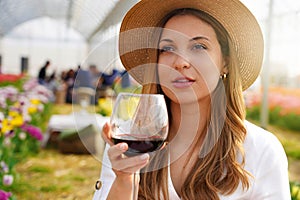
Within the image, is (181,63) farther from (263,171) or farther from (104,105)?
(104,105)

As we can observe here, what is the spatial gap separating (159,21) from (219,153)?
45cm

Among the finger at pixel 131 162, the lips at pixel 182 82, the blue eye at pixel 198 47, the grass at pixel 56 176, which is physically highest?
the blue eye at pixel 198 47

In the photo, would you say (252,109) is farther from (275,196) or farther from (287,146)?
(275,196)

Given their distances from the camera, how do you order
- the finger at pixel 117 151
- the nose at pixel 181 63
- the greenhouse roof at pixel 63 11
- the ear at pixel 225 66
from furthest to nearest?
1. the greenhouse roof at pixel 63 11
2. the ear at pixel 225 66
3. the nose at pixel 181 63
4. the finger at pixel 117 151

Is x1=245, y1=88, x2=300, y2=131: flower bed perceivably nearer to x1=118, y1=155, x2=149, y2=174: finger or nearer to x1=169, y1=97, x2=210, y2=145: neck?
x1=169, y1=97, x2=210, y2=145: neck

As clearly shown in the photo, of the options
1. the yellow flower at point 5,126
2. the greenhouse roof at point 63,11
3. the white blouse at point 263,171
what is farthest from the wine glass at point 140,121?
the greenhouse roof at point 63,11

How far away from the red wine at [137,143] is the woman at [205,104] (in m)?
0.26

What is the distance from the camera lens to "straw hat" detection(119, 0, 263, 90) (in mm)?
1458

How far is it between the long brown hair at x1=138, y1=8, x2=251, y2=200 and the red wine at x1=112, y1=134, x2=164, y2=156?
37 cm

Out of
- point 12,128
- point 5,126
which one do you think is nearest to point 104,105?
point 5,126

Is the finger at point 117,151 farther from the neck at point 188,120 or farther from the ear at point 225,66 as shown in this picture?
the ear at point 225,66

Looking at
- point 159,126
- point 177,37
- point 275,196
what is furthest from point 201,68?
point 275,196

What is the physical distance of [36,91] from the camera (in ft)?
17.8

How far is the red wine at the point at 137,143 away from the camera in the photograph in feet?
3.47
